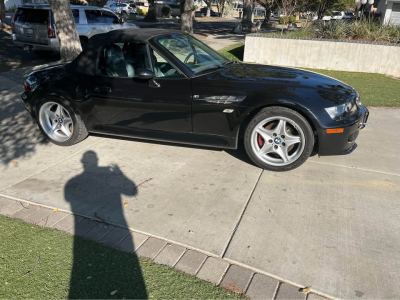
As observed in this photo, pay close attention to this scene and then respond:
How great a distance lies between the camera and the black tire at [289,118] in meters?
3.72

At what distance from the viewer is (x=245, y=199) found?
347 centimetres

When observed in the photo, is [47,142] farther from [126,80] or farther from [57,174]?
[126,80]

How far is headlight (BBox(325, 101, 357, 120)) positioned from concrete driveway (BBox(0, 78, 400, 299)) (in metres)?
0.72

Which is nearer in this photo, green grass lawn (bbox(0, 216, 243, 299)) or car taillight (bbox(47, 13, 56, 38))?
green grass lawn (bbox(0, 216, 243, 299))

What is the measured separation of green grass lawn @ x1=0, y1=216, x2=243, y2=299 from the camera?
233 centimetres

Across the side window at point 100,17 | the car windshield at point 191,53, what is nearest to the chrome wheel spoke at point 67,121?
the car windshield at point 191,53

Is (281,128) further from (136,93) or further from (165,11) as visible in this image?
(165,11)

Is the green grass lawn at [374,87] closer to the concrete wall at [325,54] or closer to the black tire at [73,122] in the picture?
the concrete wall at [325,54]

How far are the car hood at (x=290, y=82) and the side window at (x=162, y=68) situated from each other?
0.47m

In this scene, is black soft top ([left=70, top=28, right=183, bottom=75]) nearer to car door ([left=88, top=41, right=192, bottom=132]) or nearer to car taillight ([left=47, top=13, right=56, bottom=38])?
car door ([left=88, top=41, right=192, bottom=132])

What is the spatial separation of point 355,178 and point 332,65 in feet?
28.5

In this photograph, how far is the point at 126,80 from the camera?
14.0 feet

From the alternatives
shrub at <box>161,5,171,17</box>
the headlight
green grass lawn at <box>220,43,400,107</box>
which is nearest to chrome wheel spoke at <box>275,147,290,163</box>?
the headlight

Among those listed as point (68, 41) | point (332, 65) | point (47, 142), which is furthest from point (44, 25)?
point (332, 65)
